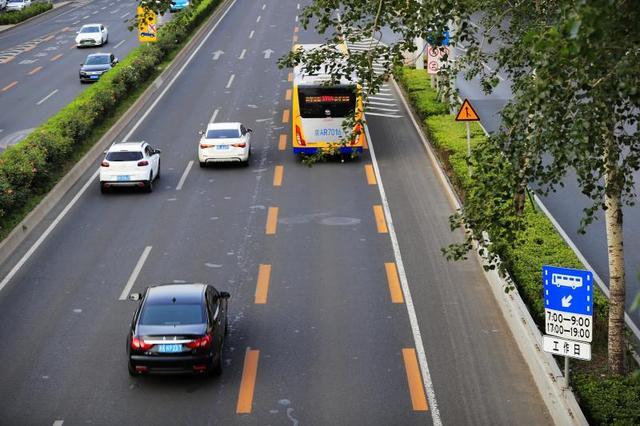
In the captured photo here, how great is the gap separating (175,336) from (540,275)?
7.60m

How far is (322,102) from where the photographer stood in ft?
108

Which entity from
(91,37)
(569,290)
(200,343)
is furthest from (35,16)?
(569,290)

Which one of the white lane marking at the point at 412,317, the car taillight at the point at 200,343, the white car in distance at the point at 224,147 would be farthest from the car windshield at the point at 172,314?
the white car in distance at the point at 224,147

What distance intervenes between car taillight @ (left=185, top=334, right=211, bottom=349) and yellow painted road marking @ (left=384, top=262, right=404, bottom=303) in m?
5.49

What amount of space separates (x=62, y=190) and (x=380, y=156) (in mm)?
10324

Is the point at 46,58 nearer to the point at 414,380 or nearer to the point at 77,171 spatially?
the point at 77,171

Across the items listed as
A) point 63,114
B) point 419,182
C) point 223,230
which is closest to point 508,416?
point 223,230

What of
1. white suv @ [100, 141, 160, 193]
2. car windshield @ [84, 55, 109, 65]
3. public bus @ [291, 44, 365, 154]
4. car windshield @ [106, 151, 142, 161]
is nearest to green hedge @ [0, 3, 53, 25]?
car windshield @ [84, 55, 109, 65]

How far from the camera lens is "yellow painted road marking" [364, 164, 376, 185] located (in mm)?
30456

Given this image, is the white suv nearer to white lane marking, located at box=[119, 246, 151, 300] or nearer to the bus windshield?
white lane marking, located at box=[119, 246, 151, 300]

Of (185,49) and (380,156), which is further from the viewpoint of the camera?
(185,49)

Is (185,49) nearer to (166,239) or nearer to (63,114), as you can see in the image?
(63,114)

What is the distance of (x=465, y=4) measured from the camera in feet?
45.6

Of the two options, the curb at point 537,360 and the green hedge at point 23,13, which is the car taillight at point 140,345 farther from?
the green hedge at point 23,13
